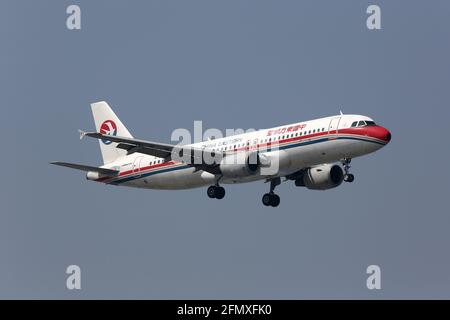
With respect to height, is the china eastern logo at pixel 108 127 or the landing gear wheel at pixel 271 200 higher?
the china eastern logo at pixel 108 127

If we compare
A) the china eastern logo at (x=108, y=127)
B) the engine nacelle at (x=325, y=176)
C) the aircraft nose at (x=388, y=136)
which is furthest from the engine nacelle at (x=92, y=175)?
the aircraft nose at (x=388, y=136)

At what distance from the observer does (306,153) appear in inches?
3317

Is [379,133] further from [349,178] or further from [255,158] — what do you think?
[255,158]

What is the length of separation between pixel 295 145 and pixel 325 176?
5436 mm

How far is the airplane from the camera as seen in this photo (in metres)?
83.6

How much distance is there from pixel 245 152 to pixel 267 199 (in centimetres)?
586

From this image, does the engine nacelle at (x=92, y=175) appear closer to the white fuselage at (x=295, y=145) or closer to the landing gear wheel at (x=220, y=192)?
the white fuselage at (x=295, y=145)

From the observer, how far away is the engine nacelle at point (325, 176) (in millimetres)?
89250

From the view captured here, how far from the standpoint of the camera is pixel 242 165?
86.2 m

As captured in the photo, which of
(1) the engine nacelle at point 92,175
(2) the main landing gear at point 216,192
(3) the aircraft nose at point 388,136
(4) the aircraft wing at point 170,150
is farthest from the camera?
(1) the engine nacelle at point 92,175

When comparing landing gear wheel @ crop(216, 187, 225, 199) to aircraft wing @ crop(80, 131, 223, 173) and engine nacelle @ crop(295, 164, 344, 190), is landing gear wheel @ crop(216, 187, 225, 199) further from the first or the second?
engine nacelle @ crop(295, 164, 344, 190)

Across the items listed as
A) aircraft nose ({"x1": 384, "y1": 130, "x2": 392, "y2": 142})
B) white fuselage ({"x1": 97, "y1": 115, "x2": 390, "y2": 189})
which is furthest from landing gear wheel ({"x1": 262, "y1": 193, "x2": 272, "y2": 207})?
aircraft nose ({"x1": 384, "y1": 130, "x2": 392, "y2": 142})
